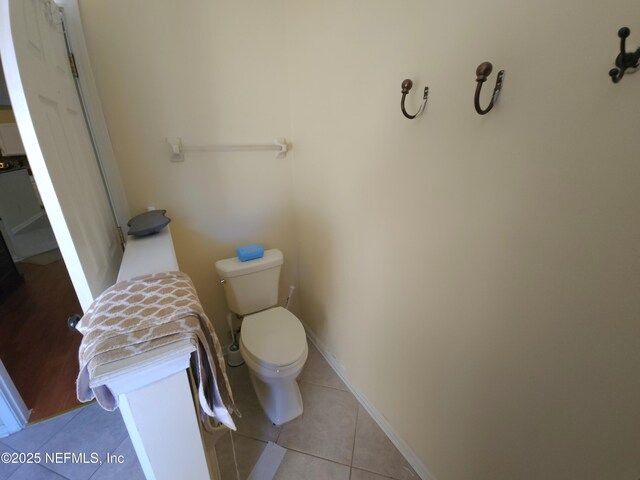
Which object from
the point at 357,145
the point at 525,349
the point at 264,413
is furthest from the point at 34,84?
the point at 264,413

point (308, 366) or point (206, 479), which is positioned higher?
point (206, 479)

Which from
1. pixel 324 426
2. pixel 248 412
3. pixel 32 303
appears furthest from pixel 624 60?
pixel 32 303

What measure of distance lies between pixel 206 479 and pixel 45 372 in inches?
70.9

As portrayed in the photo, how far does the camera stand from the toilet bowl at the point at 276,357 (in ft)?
3.97

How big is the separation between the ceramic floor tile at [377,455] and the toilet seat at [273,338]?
543mm

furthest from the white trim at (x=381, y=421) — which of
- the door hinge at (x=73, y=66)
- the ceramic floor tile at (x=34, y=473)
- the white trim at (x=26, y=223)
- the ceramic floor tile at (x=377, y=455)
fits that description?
the white trim at (x=26, y=223)

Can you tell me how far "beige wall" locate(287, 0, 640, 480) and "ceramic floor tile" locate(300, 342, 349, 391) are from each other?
39 cm

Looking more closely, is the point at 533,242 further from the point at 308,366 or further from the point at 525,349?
the point at 308,366

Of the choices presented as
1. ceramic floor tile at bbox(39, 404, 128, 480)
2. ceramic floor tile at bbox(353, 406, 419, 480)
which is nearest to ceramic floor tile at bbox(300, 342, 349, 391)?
ceramic floor tile at bbox(353, 406, 419, 480)

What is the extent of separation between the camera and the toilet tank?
57.7 inches

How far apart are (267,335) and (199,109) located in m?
1.26

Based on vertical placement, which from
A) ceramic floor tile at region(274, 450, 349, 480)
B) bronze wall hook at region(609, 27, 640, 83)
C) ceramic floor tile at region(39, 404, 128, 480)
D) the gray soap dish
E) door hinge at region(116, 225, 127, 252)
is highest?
bronze wall hook at region(609, 27, 640, 83)

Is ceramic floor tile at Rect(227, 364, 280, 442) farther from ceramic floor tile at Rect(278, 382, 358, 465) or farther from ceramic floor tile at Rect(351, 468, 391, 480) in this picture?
ceramic floor tile at Rect(351, 468, 391, 480)

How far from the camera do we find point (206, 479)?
0.63 m
